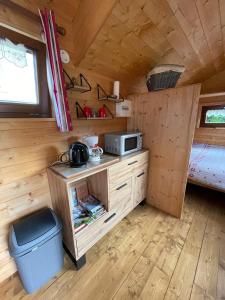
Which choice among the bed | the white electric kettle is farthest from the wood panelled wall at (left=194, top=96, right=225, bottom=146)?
the white electric kettle

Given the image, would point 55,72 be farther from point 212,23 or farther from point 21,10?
point 212,23

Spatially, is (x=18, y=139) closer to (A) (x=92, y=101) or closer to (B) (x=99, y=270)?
(A) (x=92, y=101)

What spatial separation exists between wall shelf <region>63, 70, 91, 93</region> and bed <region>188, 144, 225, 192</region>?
192 cm

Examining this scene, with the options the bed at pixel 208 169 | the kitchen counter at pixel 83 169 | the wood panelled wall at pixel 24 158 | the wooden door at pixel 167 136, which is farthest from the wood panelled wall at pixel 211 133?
the wood panelled wall at pixel 24 158

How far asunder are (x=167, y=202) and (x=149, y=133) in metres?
1.00

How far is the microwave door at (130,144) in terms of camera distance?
5.43ft

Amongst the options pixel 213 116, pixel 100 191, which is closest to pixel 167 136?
pixel 100 191

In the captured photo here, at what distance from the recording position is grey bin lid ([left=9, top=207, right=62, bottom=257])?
38.2 inches

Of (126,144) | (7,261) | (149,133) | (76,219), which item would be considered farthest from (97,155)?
(7,261)

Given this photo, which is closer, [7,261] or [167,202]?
[7,261]

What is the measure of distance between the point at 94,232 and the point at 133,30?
196cm

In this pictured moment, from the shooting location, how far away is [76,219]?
133 cm

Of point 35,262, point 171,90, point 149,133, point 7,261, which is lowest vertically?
point 7,261

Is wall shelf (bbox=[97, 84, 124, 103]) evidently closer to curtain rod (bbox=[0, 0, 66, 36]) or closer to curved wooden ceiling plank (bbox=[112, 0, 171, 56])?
curved wooden ceiling plank (bbox=[112, 0, 171, 56])
